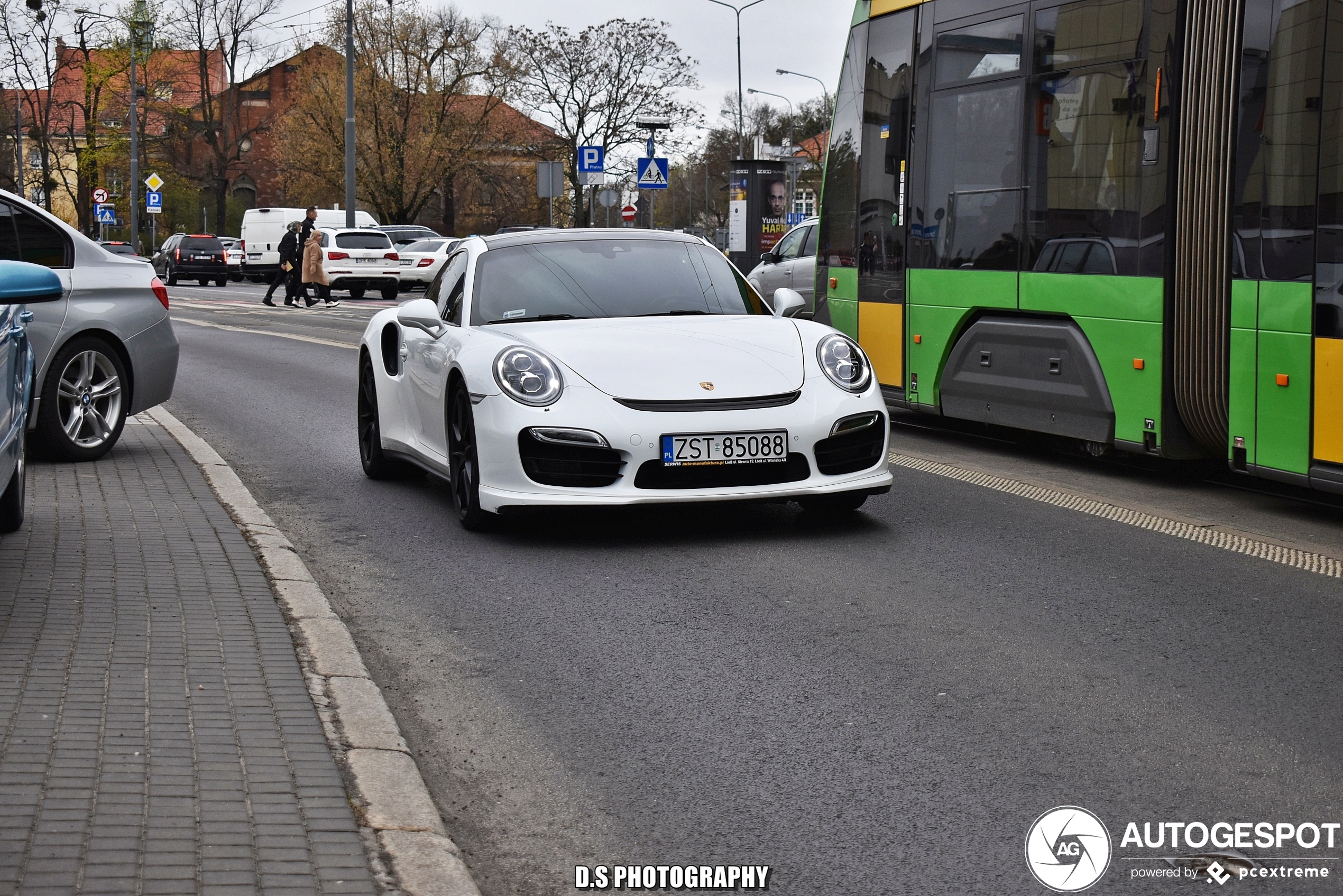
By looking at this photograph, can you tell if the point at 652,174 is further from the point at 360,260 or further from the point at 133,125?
the point at 133,125

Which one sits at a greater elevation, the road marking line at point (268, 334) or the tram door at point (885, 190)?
the tram door at point (885, 190)

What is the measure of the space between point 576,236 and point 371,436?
1907 millimetres

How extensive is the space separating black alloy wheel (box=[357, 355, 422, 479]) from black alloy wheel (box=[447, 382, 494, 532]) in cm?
159

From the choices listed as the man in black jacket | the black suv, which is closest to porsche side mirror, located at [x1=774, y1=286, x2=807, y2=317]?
the man in black jacket

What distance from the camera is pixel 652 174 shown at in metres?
28.6

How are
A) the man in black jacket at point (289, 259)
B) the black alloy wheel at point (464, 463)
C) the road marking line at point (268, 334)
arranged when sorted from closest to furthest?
the black alloy wheel at point (464, 463) < the road marking line at point (268, 334) < the man in black jacket at point (289, 259)

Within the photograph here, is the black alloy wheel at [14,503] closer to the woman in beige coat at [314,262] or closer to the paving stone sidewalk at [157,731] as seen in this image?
the paving stone sidewalk at [157,731]

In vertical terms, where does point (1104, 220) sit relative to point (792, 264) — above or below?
above

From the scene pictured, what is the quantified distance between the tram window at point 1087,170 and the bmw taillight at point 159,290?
5.43m

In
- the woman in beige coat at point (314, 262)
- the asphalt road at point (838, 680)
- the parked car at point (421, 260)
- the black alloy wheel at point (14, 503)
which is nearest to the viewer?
the asphalt road at point (838, 680)

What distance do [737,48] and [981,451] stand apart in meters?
49.3

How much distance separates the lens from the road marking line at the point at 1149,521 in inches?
267

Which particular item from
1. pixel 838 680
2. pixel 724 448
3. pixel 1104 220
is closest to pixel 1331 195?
pixel 1104 220

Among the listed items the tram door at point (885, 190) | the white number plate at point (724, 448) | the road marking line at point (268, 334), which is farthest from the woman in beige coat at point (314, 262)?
the white number plate at point (724, 448)
